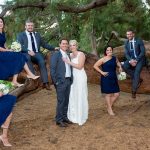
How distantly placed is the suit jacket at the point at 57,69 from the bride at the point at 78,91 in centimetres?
31

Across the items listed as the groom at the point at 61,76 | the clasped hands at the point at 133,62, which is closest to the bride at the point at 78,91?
the groom at the point at 61,76

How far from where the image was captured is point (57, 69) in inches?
341

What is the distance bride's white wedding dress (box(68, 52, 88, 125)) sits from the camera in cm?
903

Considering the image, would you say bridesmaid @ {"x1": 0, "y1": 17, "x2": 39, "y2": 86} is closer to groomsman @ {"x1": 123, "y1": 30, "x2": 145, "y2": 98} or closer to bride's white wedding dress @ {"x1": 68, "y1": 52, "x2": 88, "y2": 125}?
bride's white wedding dress @ {"x1": 68, "y1": 52, "x2": 88, "y2": 125}

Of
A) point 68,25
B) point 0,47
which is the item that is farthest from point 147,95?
point 0,47

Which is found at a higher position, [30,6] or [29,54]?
[30,6]

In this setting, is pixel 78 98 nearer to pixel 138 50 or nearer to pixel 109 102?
pixel 109 102

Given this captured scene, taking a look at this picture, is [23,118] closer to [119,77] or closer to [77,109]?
[77,109]

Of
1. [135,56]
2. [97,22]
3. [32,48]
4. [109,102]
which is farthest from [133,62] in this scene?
[97,22]

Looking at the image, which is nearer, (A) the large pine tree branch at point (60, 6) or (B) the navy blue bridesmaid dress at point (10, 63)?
(B) the navy blue bridesmaid dress at point (10, 63)

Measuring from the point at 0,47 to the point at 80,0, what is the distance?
4.05m

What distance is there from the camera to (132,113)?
9.95 m

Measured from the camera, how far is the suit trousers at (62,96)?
8688 millimetres

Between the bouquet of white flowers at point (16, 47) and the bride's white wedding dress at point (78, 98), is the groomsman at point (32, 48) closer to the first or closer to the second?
the bouquet of white flowers at point (16, 47)
